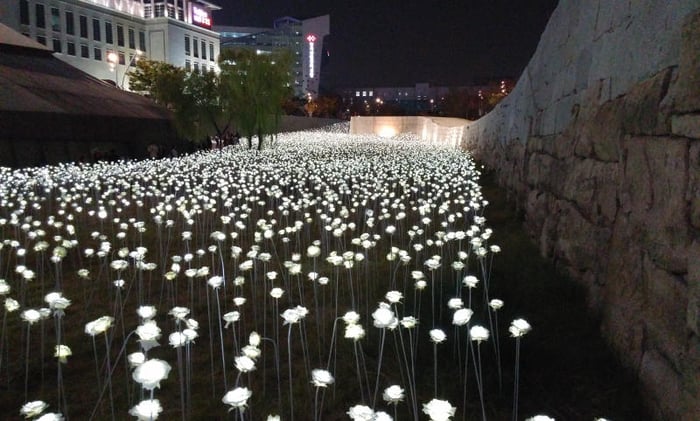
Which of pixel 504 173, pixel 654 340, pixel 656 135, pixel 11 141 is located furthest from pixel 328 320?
pixel 11 141

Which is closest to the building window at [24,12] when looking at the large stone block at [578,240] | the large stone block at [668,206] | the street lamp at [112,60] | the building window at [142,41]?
the street lamp at [112,60]

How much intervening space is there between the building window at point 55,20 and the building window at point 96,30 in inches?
218

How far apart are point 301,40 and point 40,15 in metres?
86.2

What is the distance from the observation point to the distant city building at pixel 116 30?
196 feet

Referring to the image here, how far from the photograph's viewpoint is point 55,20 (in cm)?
6184

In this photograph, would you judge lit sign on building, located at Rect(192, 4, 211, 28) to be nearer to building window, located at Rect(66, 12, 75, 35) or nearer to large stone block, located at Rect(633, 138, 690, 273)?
building window, located at Rect(66, 12, 75, 35)

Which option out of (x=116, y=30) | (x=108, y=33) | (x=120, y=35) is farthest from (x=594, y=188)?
(x=120, y=35)

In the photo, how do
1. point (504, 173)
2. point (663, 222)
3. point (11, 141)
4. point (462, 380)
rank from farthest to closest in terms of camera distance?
1. point (11, 141)
2. point (504, 173)
3. point (462, 380)
4. point (663, 222)

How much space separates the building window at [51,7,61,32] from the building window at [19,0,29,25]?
3.49 meters

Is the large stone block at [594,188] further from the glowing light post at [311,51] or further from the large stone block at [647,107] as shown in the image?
the glowing light post at [311,51]

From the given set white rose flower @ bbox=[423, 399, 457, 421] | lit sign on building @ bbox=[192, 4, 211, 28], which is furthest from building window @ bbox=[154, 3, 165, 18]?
white rose flower @ bbox=[423, 399, 457, 421]

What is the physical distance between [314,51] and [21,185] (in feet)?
425

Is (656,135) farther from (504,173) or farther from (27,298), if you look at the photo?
(504,173)

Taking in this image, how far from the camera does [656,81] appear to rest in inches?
130
